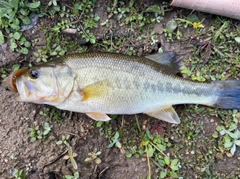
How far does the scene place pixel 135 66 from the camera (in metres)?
3.75

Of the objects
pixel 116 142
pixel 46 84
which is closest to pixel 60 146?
pixel 116 142

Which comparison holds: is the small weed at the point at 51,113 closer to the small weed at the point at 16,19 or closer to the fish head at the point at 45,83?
the fish head at the point at 45,83

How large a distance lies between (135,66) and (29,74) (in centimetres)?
110

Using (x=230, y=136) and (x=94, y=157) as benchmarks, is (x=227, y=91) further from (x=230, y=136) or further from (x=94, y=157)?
(x=94, y=157)

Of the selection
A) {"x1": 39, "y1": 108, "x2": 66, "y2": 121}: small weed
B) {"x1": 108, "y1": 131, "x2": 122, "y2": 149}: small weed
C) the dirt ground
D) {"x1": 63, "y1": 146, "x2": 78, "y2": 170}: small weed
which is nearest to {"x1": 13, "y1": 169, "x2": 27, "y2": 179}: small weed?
the dirt ground

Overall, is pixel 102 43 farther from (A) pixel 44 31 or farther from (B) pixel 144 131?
(B) pixel 144 131

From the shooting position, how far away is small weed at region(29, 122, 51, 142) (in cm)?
397

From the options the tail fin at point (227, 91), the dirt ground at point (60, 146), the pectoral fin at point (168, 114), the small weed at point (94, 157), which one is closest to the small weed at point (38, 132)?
the dirt ground at point (60, 146)

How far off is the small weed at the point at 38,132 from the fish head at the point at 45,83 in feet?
1.56

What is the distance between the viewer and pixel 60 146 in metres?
4.01

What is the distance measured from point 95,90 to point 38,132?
0.91 meters

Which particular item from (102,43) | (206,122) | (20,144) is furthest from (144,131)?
(20,144)

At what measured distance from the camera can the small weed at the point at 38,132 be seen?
156 inches

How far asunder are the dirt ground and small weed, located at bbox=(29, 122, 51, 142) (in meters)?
0.05
